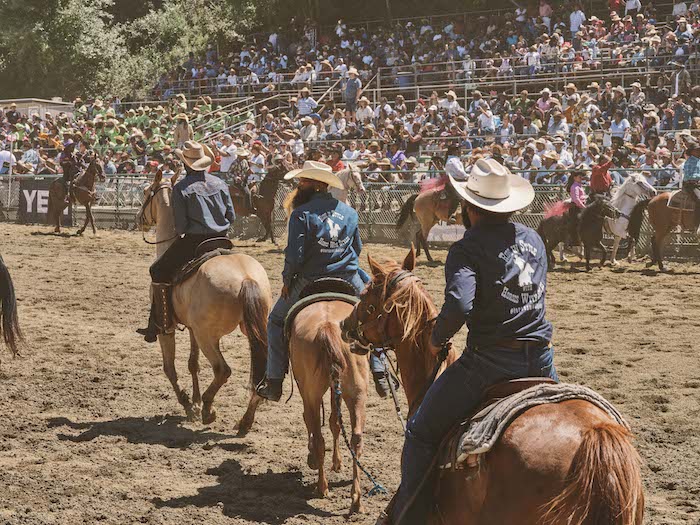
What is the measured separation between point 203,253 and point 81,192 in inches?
602

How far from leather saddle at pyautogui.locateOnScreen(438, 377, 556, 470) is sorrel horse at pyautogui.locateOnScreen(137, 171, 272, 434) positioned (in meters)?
3.85

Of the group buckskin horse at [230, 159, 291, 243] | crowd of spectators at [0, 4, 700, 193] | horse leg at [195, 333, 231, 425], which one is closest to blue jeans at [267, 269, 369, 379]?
horse leg at [195, 333, 231, 425]

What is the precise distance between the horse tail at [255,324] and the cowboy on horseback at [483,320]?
3.69m

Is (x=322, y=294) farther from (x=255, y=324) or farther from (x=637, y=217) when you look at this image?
(x=637, y=217)

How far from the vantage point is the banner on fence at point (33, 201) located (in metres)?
25.8

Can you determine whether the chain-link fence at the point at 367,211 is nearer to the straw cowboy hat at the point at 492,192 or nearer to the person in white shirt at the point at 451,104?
the person in white shirt at the point at 451,104

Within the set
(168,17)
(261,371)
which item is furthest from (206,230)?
(168,17)

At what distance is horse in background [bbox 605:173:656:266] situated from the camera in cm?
1805

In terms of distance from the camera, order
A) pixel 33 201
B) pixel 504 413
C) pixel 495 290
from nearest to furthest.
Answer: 1. pixel 504 413
2. pixel 495 290
3. pixel 33 201

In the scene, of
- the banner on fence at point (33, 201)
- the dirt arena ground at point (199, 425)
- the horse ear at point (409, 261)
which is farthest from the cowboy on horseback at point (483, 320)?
the banner on fence at point (33, 201)

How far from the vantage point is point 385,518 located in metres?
4.60

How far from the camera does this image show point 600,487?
3639 mm

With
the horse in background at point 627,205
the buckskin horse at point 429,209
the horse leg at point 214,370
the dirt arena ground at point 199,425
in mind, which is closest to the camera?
the dirt arena ground at point 199,425

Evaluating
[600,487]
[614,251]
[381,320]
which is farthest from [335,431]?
[614,251]
